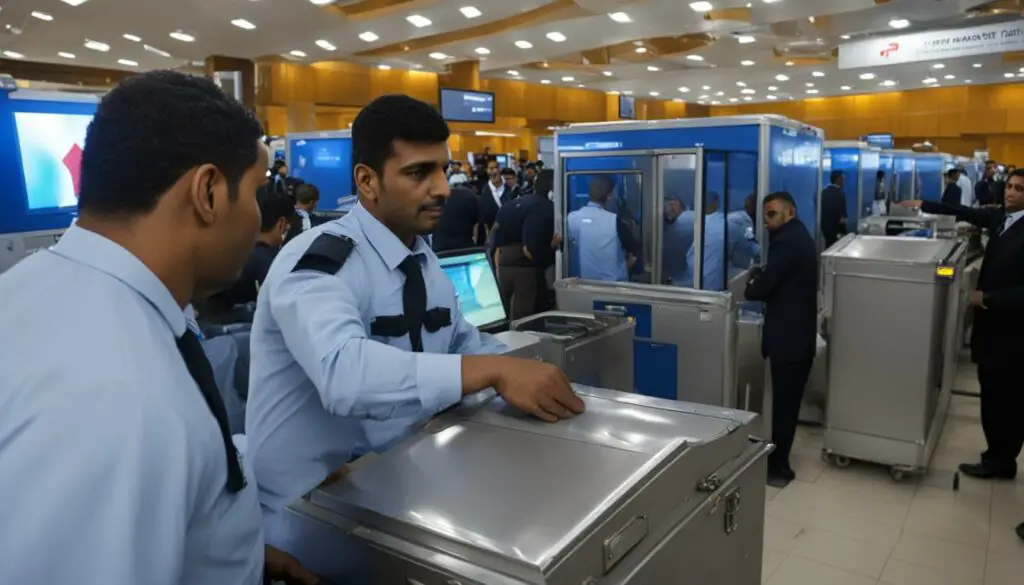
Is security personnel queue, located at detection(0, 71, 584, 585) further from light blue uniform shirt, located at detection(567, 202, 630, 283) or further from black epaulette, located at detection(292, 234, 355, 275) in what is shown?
light blue uniform shirt, located at detection(567, 202, 630, 283)

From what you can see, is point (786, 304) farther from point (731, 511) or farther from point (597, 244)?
point (731, 511)

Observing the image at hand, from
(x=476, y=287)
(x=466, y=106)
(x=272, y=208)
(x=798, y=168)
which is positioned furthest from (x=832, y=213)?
(x=272, y=208)

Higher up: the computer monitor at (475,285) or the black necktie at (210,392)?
the black necktie at (210,392)

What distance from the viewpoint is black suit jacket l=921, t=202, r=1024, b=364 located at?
12.8ft

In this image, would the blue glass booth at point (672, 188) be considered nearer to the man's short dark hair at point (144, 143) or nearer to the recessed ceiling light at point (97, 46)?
the man's short dark hair at point (144, 143)

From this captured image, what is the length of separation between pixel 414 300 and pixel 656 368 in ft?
9.45

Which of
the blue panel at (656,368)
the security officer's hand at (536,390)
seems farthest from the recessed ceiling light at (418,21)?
the security officer's hand at (536,390)

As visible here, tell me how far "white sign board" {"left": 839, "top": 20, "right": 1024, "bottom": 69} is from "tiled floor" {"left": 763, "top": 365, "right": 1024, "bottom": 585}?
9994 mm

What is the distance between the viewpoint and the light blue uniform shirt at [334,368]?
1176 millimetres

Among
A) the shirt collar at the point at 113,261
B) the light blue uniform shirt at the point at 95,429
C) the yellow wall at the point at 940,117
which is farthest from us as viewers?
the yellow wall at the point at 940,117

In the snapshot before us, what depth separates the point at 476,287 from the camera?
11.0 ft

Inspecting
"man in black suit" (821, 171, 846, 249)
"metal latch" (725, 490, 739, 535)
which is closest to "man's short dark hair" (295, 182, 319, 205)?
"metal latch" (725, 490, 739, 535)

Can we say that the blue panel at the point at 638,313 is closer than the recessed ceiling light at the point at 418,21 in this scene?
Yes

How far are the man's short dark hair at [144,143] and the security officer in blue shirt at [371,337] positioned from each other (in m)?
0.45
